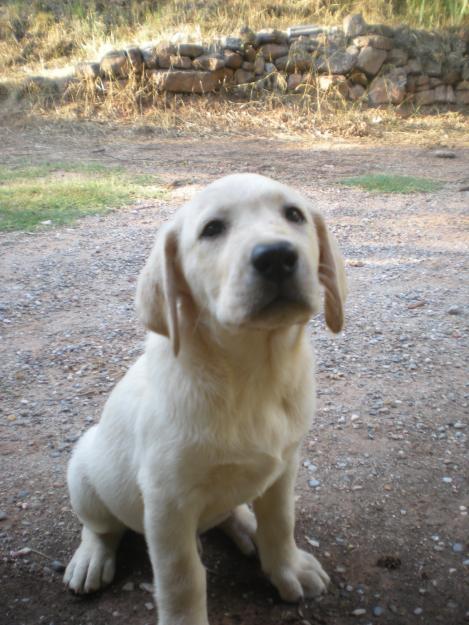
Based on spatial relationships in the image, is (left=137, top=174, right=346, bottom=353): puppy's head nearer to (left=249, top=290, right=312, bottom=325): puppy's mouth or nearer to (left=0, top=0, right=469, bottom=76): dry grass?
(left=249, top=290, right=312, bottom=325): puppy's mouth

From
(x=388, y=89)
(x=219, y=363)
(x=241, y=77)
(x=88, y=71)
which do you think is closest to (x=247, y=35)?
(x=241, y=77)

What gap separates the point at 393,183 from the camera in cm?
793

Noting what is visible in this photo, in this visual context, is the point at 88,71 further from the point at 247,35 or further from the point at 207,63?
the point at 247,35

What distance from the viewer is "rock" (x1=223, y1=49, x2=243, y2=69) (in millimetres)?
11680

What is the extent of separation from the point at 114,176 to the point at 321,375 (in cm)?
550

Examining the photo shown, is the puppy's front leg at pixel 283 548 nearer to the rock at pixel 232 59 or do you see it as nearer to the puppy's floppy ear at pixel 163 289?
the puppy's floppy ear at pixel 163 289

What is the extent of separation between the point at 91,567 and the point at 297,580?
80 cm

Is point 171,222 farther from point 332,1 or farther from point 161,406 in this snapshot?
point 332,1

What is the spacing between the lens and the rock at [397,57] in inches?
471

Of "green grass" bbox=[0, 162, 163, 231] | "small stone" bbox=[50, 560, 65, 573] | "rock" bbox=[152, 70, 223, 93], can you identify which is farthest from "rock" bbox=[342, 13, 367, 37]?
"small stone" bbox=[50, 560, 65, 573]

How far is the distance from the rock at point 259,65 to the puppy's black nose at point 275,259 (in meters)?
11.3

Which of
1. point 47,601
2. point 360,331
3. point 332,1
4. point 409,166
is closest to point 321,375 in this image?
point 360,331

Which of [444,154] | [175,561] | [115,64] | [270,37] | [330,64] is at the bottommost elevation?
[444,154]

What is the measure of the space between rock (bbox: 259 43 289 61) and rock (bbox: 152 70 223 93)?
989 millimetres
